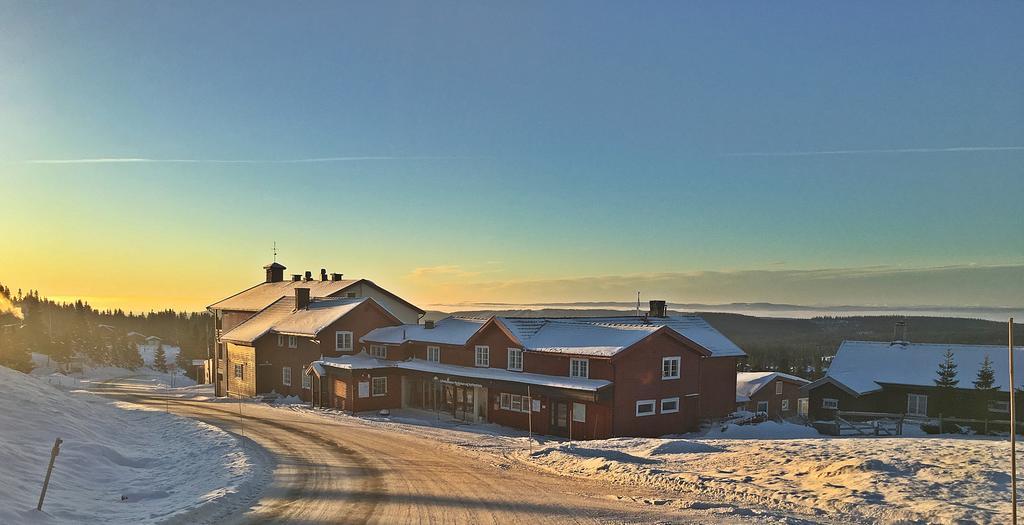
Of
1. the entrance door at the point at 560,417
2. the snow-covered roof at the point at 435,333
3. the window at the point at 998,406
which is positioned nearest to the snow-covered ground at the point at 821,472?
the entrance door at the point at 560,417

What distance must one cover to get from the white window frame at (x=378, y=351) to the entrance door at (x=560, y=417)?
16.8 meters

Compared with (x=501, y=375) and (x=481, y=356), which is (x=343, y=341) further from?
(x=501, y=375)

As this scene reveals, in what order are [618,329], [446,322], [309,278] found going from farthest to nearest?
[309,278] < [446,322] < [618,329]

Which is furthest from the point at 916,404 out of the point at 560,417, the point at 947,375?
the point at 560,417

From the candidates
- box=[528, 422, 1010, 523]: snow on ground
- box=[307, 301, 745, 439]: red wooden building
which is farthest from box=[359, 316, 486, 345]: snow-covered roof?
box=[528, 422, 1010, 523]: snow on ground

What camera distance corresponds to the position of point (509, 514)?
15516 mm

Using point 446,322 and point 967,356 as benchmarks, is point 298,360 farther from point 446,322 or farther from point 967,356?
point 967,356

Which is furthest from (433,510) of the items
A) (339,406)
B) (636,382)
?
(339,406)

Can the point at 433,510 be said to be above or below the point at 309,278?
below

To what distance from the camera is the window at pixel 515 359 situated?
126ft

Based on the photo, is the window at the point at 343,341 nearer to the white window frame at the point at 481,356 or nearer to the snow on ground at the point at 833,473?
the white window frame at the point at 481,356

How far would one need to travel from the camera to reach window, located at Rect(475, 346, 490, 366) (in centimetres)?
4044

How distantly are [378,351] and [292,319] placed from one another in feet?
29.2

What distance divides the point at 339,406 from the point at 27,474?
87.6 ft
